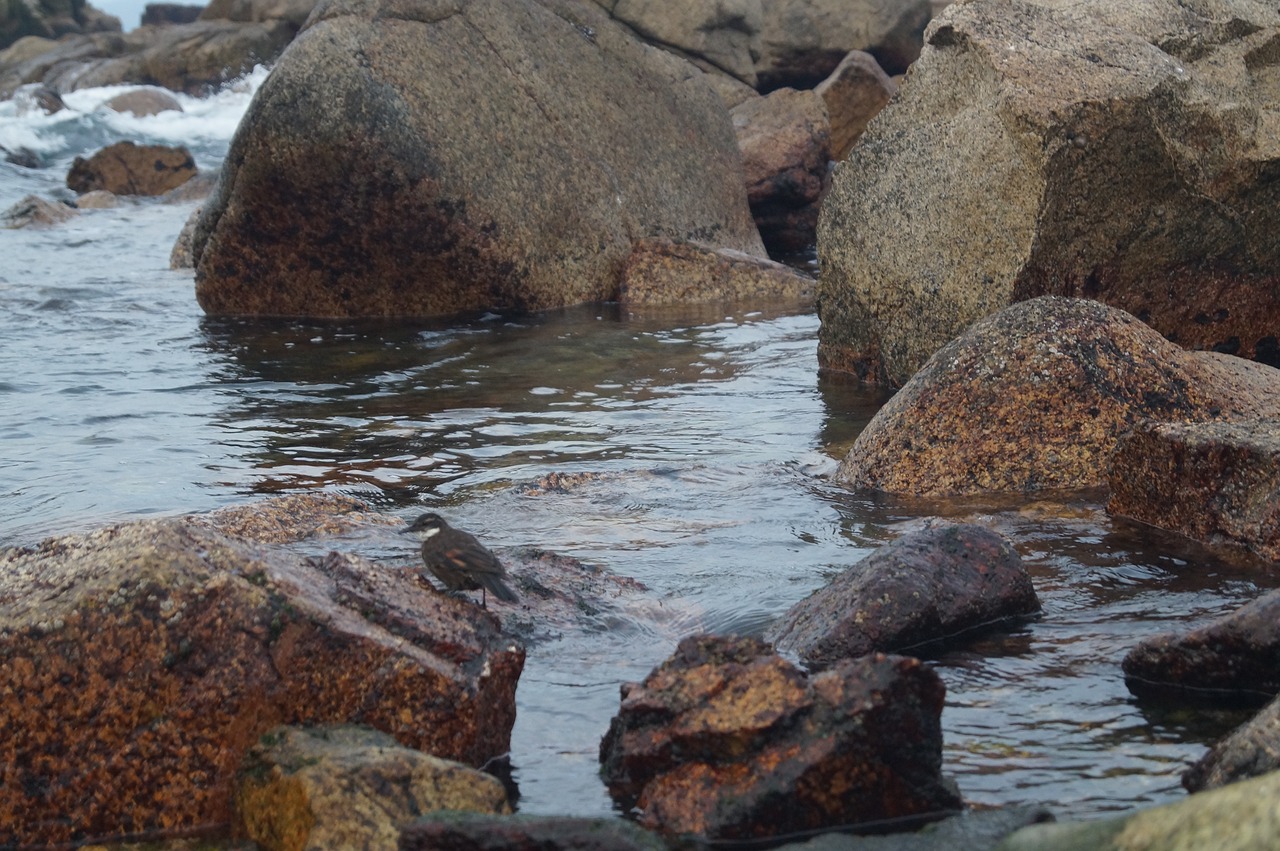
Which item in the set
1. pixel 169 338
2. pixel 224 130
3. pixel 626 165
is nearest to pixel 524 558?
pixel 169 338

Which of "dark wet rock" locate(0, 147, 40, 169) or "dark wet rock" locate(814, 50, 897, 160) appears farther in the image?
"dark wet rock" locate(0, 147, 40, 169)

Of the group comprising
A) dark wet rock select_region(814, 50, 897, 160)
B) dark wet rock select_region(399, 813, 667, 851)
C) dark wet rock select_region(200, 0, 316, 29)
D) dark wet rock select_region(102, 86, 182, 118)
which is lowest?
dark wet rock select_region(399, 813, 667, 851)

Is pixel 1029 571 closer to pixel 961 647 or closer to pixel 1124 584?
pixel 1124 584

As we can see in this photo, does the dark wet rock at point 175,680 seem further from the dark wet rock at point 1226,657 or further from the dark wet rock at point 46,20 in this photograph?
the dark wet rock at point 46,20

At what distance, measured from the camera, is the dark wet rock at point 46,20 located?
1950 inches

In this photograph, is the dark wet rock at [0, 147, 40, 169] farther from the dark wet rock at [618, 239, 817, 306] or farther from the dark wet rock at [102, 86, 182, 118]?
the dark wet rock at [618, 239, 817, 306]

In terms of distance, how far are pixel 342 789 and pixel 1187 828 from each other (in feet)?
6.00

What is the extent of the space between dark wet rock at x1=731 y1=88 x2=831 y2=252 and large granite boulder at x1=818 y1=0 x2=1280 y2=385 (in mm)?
6956

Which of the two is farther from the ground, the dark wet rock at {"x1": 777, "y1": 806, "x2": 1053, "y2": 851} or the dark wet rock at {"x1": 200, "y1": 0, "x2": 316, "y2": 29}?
the dark wet rock at {"x1": 200, "y1": 0, "x2": 316, "y2": 29}

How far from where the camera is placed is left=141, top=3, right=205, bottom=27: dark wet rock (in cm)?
5341

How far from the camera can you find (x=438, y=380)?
9.83 m

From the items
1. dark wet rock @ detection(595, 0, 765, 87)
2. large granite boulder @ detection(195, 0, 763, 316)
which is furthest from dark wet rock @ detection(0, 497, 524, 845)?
dark wet rock @ detection(595, 0, 765, 87)

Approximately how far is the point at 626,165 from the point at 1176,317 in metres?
6.13

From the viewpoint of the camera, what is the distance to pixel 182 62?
39344 millimetres
